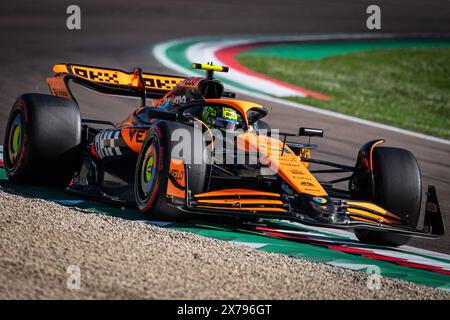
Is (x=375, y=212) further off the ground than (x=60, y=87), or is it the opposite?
(x=60, y=87)

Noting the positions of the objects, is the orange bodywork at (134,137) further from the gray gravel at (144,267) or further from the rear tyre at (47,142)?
the gray gravel at (144,267)

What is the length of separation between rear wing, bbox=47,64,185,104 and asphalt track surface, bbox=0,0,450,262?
2.32 m

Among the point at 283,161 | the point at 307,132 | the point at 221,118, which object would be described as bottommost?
the point at 283,161

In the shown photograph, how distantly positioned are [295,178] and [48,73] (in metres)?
9.67

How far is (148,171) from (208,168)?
0.68 meters

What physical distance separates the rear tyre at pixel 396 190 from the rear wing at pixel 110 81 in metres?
3.32

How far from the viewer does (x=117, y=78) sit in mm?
10898

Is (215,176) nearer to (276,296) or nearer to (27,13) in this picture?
(276,296)

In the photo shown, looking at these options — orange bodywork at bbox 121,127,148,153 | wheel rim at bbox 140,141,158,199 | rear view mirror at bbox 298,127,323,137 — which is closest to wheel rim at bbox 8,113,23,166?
orange bodywork at bbox 121,127,148,153

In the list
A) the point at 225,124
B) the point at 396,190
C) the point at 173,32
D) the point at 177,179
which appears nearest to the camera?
the point at 177,179

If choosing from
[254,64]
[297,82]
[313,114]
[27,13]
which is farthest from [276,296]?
[27,13]

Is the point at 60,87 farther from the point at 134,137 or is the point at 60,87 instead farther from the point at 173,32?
the point at 173,32

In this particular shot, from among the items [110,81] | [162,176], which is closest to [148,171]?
[162,176]

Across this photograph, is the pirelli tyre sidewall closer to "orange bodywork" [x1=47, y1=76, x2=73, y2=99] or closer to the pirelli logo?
"orange bodywork" [x1=47, y1=76, x2=73, y2=99]
